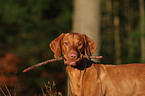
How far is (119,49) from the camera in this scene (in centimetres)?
1916

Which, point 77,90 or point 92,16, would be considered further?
point 92,16

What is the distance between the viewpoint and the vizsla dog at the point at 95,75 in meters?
3.66

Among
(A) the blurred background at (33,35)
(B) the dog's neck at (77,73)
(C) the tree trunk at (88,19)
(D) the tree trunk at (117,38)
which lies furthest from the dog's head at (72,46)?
(D) the tree trunk at (117,38)

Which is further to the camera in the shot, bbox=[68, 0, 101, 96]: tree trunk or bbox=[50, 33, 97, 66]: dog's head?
bbox=[68, 0, 101, 96]: tree trunk

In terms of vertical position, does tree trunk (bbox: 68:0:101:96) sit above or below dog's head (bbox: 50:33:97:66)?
above

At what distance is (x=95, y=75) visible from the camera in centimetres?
378

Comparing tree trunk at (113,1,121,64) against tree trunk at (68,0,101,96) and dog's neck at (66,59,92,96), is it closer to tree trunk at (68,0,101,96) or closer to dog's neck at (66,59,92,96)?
tree trunk at (68,0,101,96)

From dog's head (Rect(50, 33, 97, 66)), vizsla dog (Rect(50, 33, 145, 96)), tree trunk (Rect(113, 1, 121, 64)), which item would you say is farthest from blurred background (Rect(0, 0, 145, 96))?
vizsla dog (Rect(50, 33, 145, 96))

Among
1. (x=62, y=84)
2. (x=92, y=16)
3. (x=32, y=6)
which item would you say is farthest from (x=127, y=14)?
(x=92, y=16)

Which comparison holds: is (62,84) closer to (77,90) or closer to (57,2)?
(57,2)

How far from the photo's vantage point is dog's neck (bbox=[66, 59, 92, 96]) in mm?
3848

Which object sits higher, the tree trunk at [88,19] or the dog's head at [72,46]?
the tree trunk at [88,19]

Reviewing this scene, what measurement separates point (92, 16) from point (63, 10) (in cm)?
623

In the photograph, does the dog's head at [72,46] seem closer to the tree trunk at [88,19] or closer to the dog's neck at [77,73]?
the dog's neck at [77,73]
